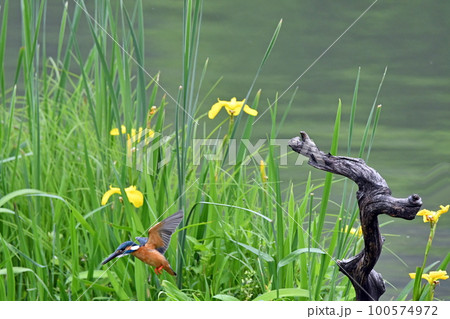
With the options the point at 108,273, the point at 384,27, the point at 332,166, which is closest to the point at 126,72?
the point at 108,273

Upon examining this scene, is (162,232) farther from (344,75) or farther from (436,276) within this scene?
(344,75)

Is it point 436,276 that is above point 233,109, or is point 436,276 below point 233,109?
below

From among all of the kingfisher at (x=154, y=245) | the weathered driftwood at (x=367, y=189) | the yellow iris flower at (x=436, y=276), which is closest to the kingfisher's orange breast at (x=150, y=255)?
the kingfisher at (x=154, y=245)

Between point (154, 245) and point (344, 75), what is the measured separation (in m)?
1.92

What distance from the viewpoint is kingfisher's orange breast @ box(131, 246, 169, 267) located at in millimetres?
725

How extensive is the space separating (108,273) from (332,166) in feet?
1.16

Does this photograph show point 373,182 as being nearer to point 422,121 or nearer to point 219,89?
point 422,121

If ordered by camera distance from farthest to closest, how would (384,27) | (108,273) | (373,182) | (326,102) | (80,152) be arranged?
(384,27)
(326,102)
(80,152)
(108,273)
(373,182)

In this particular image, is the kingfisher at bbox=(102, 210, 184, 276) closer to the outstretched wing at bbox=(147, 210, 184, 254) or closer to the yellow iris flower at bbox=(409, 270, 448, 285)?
the outstretched wing at bbox=(147, 210, 184, 254)

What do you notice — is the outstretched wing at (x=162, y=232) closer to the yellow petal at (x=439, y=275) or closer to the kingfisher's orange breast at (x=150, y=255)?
the kingfisher's orange breast at (x=150, y=255)

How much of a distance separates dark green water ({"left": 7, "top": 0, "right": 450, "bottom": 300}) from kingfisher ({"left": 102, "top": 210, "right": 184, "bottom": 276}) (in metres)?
0.65

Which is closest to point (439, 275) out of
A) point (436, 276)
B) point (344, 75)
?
point (436, 276)

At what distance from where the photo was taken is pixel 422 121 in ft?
Answer: 6.63

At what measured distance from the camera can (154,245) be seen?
720mm
